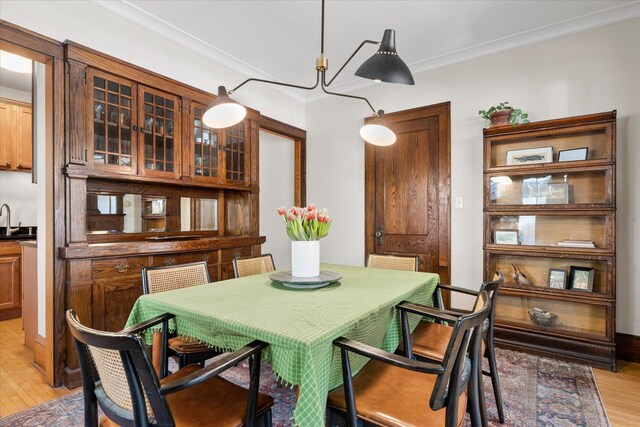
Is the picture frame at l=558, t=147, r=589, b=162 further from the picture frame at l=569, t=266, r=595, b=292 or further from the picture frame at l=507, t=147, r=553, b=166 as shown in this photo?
the picture frame at l=569, t=266, r=595, b=292

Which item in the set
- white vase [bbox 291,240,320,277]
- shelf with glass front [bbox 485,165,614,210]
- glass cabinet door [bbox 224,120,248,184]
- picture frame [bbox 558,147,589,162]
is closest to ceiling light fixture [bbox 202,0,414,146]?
white vase [bbox 291,240,320,277]

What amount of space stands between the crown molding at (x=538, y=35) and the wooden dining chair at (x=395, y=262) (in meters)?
2.15

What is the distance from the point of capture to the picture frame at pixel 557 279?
2760 mm

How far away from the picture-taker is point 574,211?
264cm

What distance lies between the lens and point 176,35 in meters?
2.96

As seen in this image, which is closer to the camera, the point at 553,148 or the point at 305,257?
the point at 305,257

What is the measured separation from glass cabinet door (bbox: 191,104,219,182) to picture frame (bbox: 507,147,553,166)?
2.75 meters

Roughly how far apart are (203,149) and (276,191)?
203 cm

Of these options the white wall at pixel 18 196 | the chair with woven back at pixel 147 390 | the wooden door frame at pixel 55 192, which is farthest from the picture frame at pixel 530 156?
the white wall at pixel 18 196

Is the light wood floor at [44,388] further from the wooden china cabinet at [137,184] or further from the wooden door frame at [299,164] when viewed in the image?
the wooden door frame at [299,164]

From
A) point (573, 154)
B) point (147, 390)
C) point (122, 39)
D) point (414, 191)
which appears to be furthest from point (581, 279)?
point (122, 39)

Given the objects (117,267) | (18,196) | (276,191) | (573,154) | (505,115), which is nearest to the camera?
(117,267)

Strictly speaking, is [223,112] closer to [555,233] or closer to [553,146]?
[553,146]

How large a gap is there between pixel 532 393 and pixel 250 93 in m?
3.69
